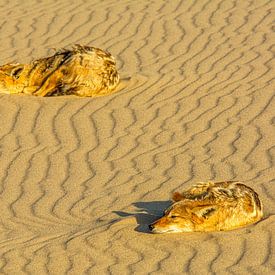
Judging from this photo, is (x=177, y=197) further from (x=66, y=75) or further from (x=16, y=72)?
(x=16, y=72)

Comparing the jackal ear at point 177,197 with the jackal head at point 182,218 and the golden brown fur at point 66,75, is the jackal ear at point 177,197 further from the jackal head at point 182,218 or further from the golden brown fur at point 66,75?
the golden brown fur at point 66,75

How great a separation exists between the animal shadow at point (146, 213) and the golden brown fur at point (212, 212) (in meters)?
0.20

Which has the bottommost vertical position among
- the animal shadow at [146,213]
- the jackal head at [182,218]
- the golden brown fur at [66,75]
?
the jackal head at [182,218]

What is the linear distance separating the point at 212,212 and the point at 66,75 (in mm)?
3962

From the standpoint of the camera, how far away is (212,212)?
7312 mm

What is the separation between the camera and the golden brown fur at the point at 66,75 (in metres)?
10.9

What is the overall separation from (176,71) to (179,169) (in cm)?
298

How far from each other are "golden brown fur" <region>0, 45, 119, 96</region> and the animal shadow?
3.10 metres

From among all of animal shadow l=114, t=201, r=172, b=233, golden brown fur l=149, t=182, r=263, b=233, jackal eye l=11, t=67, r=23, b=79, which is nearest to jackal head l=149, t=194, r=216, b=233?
golden brown fur l=149, t=182, r=263, b=233

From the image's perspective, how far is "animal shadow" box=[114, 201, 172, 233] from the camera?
7.47m

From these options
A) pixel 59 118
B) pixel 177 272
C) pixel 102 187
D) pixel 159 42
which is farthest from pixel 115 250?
pixel 159 42

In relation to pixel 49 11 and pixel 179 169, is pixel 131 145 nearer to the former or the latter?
pixel 179 169

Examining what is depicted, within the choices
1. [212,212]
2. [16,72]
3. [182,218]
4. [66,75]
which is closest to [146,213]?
[182,218]

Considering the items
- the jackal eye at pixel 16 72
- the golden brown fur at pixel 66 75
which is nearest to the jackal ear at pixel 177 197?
the golden brown fur at pixel 66 75
